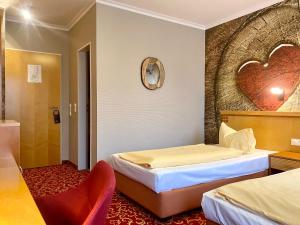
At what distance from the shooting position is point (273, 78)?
3.48 meters

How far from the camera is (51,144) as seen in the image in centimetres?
462

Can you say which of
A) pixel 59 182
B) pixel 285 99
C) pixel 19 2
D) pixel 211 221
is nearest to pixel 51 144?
pixel 59 182

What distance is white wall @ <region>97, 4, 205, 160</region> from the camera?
3.51 metres

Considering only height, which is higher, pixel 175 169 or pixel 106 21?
pixel 106 21

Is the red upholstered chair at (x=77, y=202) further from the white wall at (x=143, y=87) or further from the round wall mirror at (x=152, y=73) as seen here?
the round wall mirror at (x=152, y=73)

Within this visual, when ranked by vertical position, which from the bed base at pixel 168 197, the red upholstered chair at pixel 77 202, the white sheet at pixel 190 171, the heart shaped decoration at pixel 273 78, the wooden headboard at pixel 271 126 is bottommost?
the bed base at pixel 168 197

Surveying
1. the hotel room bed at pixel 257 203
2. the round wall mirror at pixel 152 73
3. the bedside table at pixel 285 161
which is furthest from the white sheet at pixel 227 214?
the round wall mirror at pixel 152 73

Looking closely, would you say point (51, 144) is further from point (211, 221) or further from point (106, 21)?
point (211, 221)

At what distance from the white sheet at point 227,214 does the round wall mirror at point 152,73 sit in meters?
2.37

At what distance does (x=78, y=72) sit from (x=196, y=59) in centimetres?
218

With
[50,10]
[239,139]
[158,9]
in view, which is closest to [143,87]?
[158,9]

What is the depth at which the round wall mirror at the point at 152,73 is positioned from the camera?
12.7 ft

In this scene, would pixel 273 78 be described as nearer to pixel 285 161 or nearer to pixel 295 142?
pixel 295 142

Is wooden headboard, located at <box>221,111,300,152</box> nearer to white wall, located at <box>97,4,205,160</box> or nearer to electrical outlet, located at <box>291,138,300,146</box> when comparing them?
electrical outlet, located at <box>291,138,300,146</box>
